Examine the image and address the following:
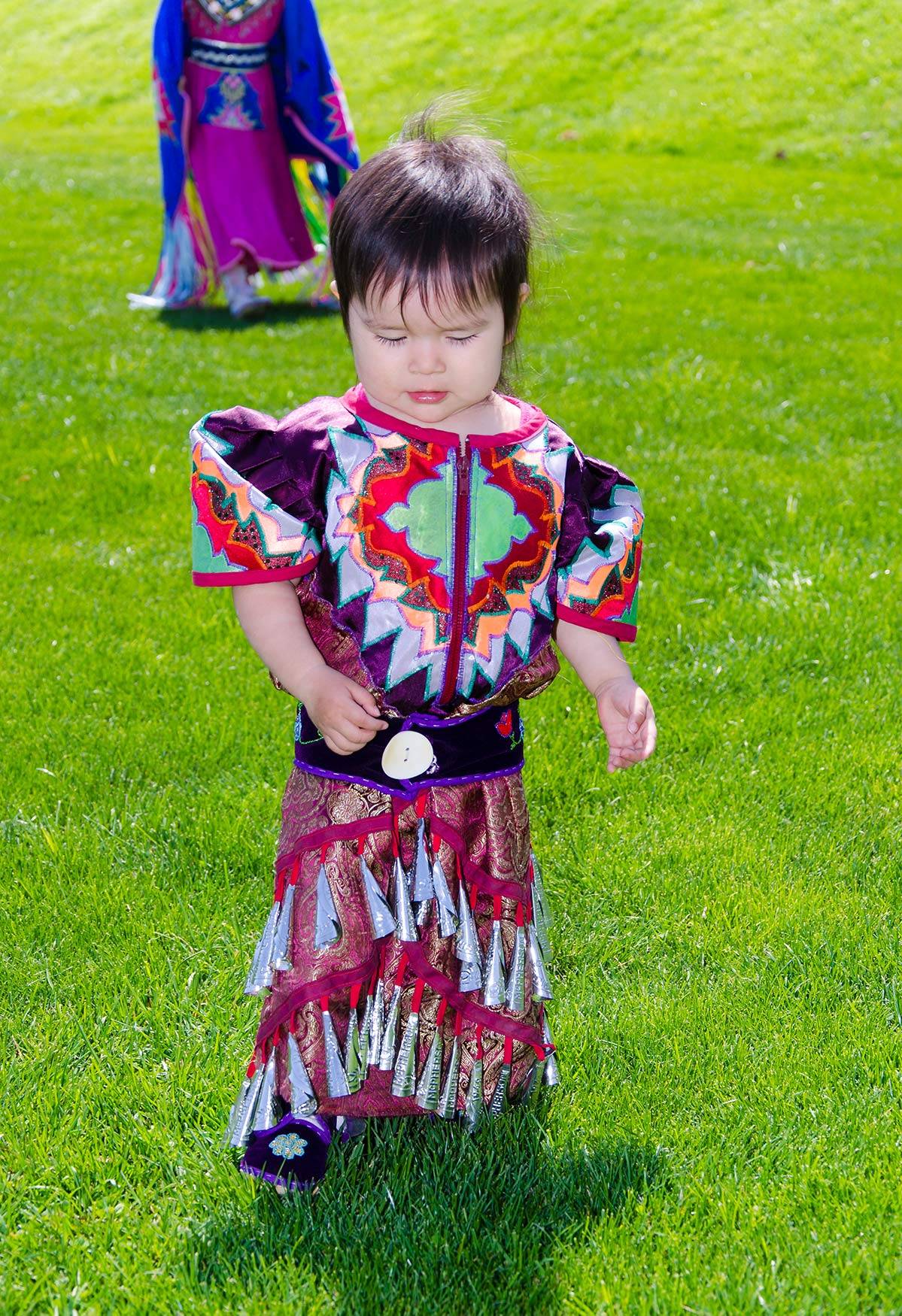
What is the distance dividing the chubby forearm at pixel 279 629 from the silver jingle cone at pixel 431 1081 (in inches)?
25.7

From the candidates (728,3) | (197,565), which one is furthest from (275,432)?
(728,3)

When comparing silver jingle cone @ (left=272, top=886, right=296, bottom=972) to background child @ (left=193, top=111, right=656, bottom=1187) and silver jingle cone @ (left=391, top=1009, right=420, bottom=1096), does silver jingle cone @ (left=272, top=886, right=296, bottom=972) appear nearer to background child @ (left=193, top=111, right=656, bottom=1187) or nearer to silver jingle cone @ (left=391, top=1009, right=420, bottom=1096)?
background child @ (left=193, top=111, right=656, bottom=1187)

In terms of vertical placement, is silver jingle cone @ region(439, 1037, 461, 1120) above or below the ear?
below

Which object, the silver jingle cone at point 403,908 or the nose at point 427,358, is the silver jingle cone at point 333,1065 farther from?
the nose at point 427,358

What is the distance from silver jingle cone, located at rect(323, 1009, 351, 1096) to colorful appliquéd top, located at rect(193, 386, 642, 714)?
1.77 feet

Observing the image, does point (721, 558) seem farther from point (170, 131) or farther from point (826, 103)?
point (826, 103)

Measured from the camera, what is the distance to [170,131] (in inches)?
344

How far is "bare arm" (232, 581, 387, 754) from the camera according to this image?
6.93 feet

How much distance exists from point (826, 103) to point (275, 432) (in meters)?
19.3

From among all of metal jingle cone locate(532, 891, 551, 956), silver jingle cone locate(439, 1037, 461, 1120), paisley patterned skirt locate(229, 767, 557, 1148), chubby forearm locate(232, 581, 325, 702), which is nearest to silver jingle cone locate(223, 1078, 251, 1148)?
paisley patterned skirt locate(229, 767, 557, 1148)

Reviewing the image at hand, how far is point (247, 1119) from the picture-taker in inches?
90.9

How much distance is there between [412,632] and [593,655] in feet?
1.07

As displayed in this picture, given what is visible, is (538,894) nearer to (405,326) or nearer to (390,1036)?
(390,1036)

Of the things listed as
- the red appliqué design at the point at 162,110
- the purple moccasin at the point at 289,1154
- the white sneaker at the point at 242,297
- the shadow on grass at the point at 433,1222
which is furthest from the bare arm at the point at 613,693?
the red appliqué design at the point at 162,110
